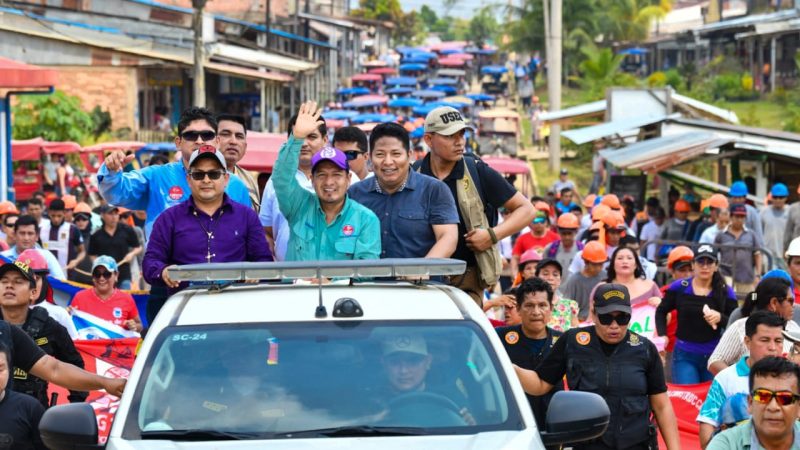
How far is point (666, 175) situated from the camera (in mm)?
25453

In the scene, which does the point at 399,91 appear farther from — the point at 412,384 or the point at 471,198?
the point at 412,384

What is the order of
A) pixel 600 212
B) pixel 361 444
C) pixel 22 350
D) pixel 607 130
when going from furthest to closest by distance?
pixel 607 130 → pixel 600 212 → pixel 22 350 → pixel 361 444

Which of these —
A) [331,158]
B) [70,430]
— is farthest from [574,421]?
[331,158]

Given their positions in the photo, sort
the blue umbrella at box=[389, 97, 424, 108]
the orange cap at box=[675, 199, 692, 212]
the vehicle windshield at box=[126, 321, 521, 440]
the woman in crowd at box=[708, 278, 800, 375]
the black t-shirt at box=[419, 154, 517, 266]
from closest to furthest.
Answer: the vehicle windshield at box=[126, 321, 521, 440] < the black t-shirt at box=[419, 154, 517, 266] < the woman in crowd at box=[708, 278, 800, 375] < the orange cap at box=[675, 199, 692, 212] < the blue umbrella at box=[389, 97, 424, 108]

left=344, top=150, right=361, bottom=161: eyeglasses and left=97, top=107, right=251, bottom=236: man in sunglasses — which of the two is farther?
left=344, top=150, right=361, bottom=161: eyeglasses

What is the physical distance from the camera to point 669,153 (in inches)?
865

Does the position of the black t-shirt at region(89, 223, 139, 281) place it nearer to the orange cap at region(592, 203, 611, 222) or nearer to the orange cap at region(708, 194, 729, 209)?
the orange cap at region(592, 203, 611, 222)

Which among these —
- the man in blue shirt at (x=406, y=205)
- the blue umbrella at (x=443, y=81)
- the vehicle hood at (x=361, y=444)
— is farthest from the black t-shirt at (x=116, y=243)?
the blue umbrella at (x=443, y=81)

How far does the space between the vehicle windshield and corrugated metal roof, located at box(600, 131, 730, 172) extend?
16514mm

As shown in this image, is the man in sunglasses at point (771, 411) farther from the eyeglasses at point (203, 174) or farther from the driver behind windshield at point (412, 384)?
the eyeglasses at point (203, 174)

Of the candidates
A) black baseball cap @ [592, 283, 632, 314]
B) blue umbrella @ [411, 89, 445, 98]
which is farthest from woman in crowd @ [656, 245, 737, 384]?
blue umbrella @ [411, 89, 445, 98]

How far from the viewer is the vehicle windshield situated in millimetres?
5496

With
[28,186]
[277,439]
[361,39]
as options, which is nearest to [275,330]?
[277,439]

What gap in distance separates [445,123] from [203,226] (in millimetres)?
1759
